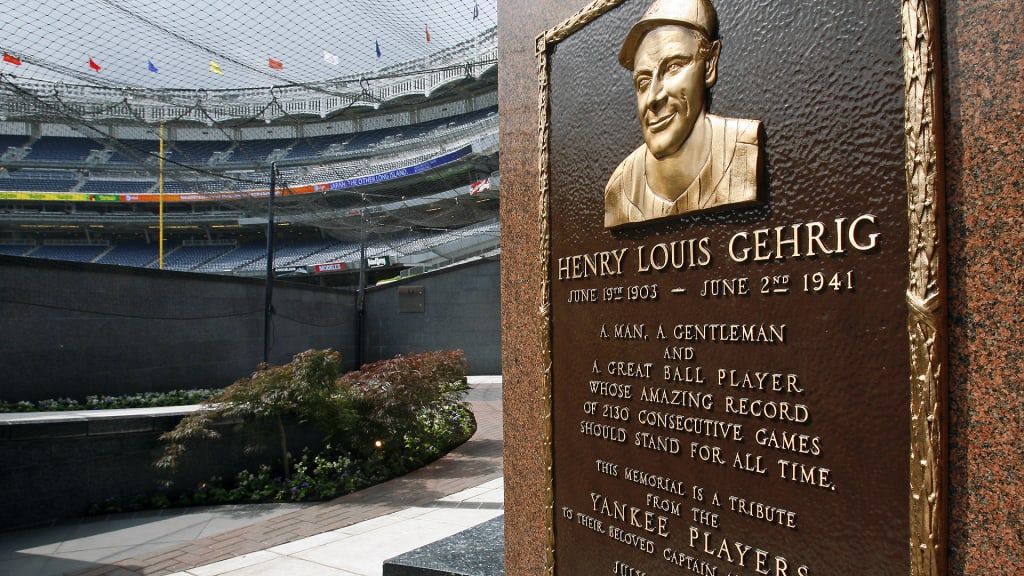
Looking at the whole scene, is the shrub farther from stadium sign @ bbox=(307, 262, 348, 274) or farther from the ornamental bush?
stadium sign @ bbox=(307, 262, 348, 274)

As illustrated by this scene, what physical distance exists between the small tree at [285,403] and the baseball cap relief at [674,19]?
6648 millimetres

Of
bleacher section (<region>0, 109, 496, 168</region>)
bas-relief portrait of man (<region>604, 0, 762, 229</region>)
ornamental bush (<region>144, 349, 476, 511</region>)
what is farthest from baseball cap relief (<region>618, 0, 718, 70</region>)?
bleacher section (<region>0, 109, 496, 168</region>)

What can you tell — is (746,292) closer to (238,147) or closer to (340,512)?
(340,512)

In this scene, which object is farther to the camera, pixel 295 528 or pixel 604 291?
pixel 295 528

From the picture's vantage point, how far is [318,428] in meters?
8.37

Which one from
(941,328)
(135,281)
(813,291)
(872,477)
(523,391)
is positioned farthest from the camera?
(135,281)

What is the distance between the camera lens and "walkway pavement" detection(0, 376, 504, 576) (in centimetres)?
512

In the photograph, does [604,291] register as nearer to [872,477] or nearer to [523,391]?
[523,391]

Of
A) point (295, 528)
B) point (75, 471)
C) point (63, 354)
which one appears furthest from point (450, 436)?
point (63, 354)

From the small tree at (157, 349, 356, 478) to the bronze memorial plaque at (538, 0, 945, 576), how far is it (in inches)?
228

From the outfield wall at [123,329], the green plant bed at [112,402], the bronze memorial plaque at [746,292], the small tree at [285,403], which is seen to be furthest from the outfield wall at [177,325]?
the bronze memorial plaque at [746,292]

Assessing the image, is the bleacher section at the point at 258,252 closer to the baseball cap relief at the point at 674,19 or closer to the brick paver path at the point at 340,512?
the brick paver path at the point at 340,512

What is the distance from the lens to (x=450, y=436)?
32.8 ft

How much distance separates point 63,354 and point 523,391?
1093cm
